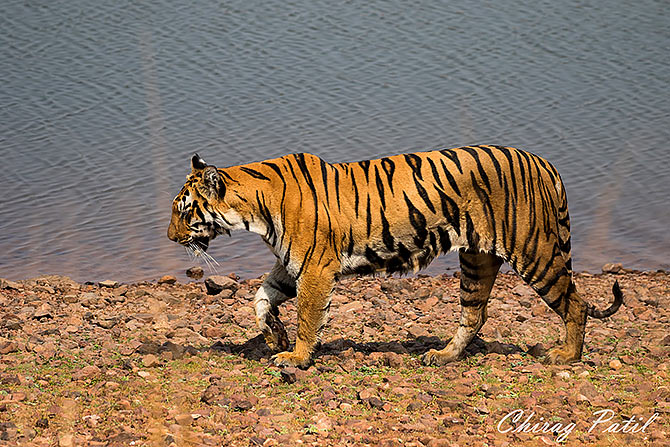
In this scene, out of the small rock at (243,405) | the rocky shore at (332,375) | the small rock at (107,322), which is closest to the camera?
the rocky shore at (332,375)

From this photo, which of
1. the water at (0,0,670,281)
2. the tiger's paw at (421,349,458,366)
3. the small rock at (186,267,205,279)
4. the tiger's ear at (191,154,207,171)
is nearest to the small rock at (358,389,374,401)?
the tiger's paw at (421,349,458,366)

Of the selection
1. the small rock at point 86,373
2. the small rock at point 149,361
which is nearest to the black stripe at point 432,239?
the small rock at point 149,361

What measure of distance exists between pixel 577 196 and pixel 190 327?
7445 millimetres

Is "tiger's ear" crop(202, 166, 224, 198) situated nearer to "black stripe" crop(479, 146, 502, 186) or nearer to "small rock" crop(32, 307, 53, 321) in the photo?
"black stripe" crop(479, 146, 502, 186)

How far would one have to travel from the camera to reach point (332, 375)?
752cm

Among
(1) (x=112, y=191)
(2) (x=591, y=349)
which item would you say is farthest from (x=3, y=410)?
(1) (x=112, y=191)

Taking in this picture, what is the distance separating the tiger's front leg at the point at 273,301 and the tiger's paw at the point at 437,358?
Result: 117cm

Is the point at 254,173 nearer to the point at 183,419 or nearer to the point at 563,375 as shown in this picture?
the point at 183,419

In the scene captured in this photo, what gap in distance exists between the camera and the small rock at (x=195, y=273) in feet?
38.4

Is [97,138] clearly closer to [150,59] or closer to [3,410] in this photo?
[150,59]

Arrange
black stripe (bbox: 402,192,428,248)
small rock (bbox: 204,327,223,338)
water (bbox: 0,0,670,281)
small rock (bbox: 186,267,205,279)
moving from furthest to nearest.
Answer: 1. water (bbox: 0,0,670,281)
2. small rock (bbox: 186,267,205,279)
3. small rock (bbox: 204,327,223,338)
4. black stripe (bbox: 402,192,428,248)

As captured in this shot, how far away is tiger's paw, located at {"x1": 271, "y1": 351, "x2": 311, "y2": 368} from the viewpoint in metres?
7.57

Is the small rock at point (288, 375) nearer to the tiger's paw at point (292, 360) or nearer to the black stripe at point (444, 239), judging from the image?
the tiger's paw at point (292, 360)

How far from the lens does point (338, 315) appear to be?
30.7 ft
